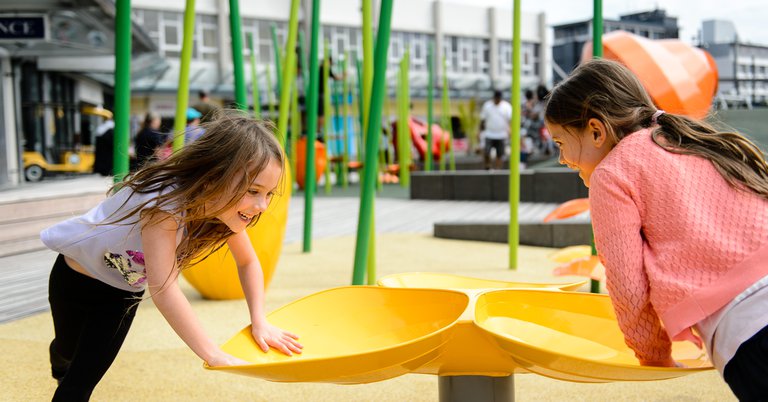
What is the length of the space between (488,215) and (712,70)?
364 centimetres

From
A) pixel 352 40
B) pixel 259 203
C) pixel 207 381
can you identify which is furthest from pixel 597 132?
pixel 352 40

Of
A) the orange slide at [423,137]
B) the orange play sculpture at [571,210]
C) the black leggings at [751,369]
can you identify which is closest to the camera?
the black leggings at [751,369]

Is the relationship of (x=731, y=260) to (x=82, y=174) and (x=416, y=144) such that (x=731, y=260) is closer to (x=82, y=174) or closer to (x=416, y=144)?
(x=416, y=144)

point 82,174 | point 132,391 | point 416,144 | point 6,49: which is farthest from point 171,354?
point 82,174

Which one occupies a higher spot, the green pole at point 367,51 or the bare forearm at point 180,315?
the green pole at point 367,51

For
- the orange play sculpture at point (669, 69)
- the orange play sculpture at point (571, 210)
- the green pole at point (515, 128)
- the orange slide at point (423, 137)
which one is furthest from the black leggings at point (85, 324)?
the orange slide at point (423, 137)

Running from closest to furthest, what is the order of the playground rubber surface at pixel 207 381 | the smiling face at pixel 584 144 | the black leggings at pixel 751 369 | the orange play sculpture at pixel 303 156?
the black leggings at pixel 751 369
the smiling face at pixel 584 144
the playground rubber surface at pixel 207 381
the orange play sculpture at pixel 303 156

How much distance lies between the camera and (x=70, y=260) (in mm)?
1724

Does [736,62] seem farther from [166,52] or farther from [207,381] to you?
[166,52]

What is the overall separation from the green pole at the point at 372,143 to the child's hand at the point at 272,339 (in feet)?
4.98

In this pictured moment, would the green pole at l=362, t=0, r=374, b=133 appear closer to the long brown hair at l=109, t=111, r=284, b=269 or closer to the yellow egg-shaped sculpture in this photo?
the yellow egg-shaped sculpture

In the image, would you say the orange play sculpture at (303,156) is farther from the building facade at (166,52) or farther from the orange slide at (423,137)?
the orange slide at (423,137)

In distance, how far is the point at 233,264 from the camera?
Answer: 354 cm

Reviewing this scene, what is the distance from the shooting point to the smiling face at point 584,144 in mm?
1370
